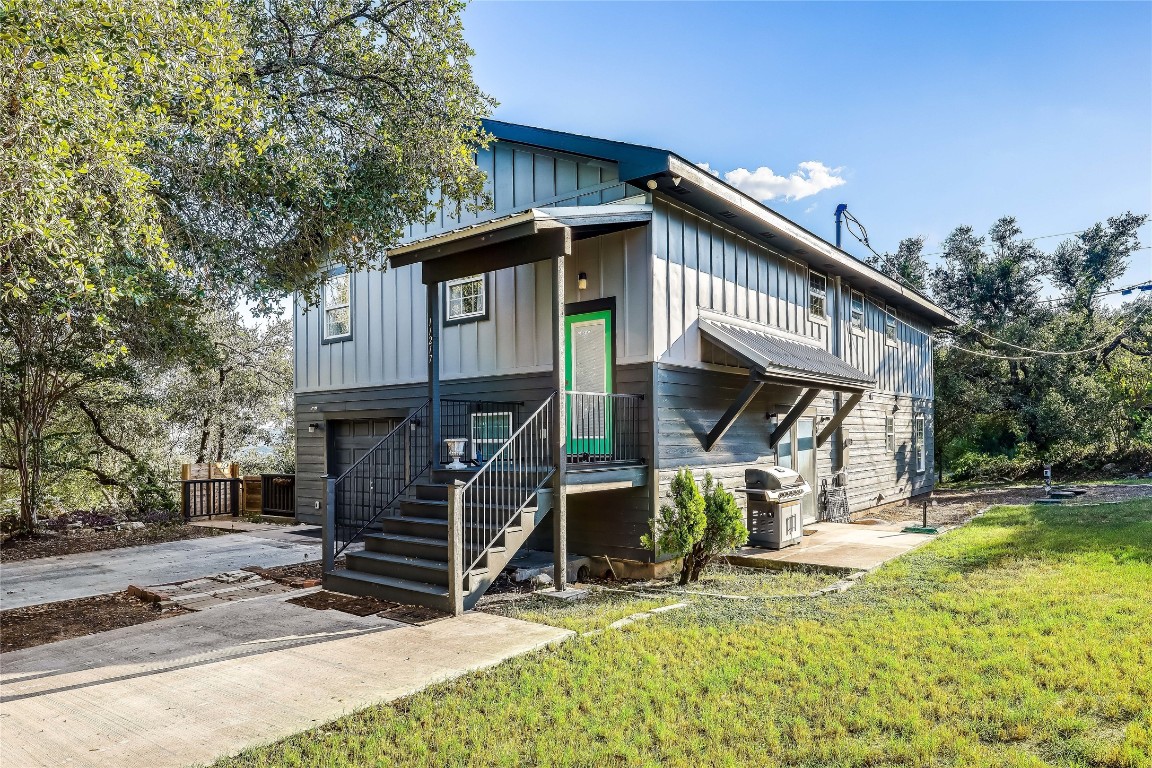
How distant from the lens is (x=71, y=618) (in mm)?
6422

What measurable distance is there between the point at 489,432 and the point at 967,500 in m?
12.8

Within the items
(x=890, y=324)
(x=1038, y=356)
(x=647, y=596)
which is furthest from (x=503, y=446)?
(x=1038, y=356)

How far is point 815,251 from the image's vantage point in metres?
11.0

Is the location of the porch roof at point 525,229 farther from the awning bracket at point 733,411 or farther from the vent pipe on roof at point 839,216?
the vent pipe on roof at point 839,216

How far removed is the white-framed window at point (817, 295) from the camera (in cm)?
1198

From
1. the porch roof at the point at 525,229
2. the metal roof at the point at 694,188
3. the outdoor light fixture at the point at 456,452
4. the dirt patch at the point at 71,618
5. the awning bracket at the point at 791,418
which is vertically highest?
the metal roof at the point at 694,188

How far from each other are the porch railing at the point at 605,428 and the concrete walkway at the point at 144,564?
4.00 meters

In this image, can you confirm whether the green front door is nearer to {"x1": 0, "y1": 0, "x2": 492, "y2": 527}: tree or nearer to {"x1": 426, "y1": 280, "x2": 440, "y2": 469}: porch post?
{"x1": 426, "y1": 280, "x2": 440, "y2": 469}: porch post

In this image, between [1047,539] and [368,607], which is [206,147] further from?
[1047,539]

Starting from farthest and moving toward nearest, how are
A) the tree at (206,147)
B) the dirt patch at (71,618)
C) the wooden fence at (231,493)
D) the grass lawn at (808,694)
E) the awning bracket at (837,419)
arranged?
the wooden fence at (231,493)
the awning bracket at (837,419)
the dirt patch at (71,618)
the tree at (206,147)
the grass lawn at (808,694)

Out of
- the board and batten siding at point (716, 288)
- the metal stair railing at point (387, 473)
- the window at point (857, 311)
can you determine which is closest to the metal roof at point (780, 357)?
the board and batten siding at point (716, 288)

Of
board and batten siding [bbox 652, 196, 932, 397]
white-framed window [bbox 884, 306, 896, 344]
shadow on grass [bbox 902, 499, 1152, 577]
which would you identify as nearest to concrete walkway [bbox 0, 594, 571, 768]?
board and batten siding [bbox 652, 196, 932, 397]

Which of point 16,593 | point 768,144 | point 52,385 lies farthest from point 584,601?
point 768,144

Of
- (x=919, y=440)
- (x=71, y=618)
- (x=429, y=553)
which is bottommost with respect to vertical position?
(x=71, y=618)
